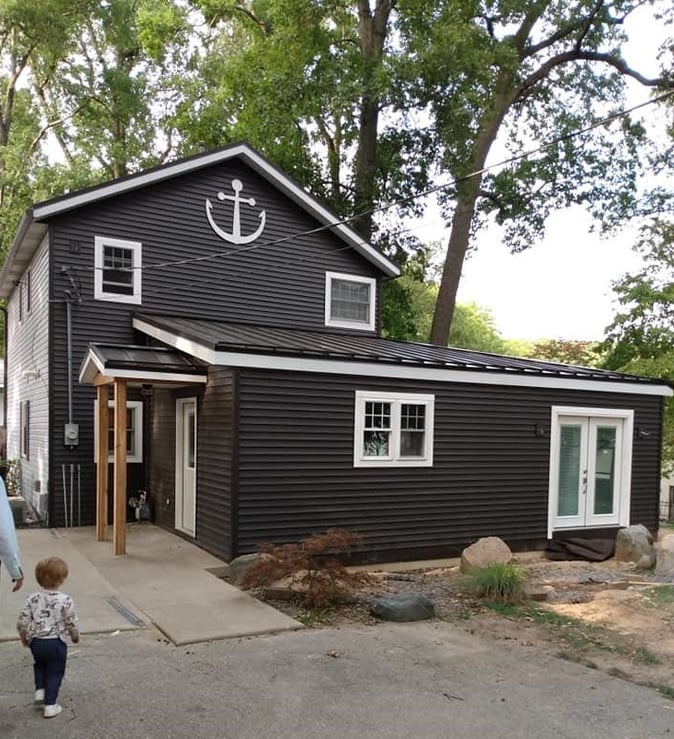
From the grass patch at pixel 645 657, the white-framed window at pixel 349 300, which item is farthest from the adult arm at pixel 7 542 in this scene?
the white-framed window at pixel 349 300

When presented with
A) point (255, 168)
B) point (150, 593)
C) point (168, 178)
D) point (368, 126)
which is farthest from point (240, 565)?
point (368, 126)

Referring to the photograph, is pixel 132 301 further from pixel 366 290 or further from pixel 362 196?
pixel 362 196

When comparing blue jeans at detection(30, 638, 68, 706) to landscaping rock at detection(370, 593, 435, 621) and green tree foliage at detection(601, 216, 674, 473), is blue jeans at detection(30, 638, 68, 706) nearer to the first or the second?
landscaping rock at detection(370, 593, 435, 621)

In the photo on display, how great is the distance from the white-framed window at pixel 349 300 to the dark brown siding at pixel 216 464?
517 cm

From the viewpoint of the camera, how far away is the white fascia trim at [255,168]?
10969mm

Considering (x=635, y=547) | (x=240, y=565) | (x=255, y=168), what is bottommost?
(x=635, y=547)

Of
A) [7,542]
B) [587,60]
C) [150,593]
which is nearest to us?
[7,542]

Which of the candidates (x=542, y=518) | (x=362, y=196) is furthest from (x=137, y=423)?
(x=362, y=196)

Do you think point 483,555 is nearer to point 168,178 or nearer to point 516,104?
point 168,178

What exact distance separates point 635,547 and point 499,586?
411 centimetres

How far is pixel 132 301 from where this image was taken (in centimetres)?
1166

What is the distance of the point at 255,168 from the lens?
12.9 metres

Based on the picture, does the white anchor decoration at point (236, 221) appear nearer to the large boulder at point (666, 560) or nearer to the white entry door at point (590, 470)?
the white entry door at point (590, 470)

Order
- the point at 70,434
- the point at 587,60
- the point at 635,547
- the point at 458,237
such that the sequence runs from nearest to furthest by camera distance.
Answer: the point at 635,547 → the point at 70,434 → the point at 458,237 → the point at 587,60
